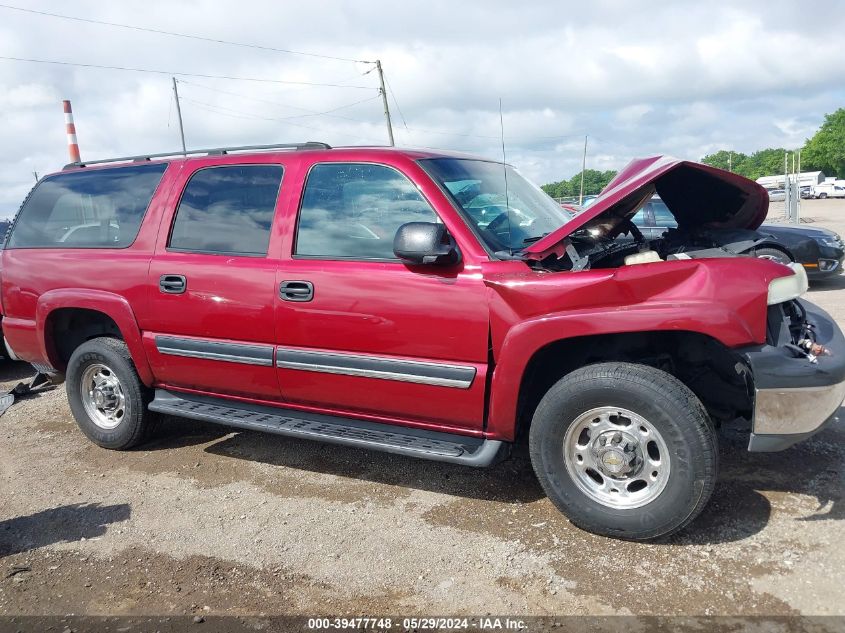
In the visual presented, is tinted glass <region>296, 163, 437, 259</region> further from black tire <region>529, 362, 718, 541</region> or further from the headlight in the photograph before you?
the headlight

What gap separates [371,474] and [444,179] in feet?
5.97

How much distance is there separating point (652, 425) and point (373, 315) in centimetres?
145

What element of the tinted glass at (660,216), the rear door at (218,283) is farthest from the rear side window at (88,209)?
the tinted glass at (660,216)

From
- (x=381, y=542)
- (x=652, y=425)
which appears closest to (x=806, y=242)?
(x=652, y=425)

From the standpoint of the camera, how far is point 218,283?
3.89 meters

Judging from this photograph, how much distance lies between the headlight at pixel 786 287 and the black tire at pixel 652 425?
1.75ft

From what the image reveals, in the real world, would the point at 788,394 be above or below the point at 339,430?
above

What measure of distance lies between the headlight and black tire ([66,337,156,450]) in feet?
12.5

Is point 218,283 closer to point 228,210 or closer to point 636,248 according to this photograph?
point 228,210

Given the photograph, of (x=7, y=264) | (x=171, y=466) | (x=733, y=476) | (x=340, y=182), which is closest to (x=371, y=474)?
(x=171, y=466)

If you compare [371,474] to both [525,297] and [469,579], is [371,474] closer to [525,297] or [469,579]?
[469,579]

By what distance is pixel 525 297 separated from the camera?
3121 mm

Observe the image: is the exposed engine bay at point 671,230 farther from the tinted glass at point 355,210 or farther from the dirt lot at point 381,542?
the dirt lot at point 381,542

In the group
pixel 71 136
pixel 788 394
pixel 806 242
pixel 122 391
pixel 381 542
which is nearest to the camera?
pixel 788 394
